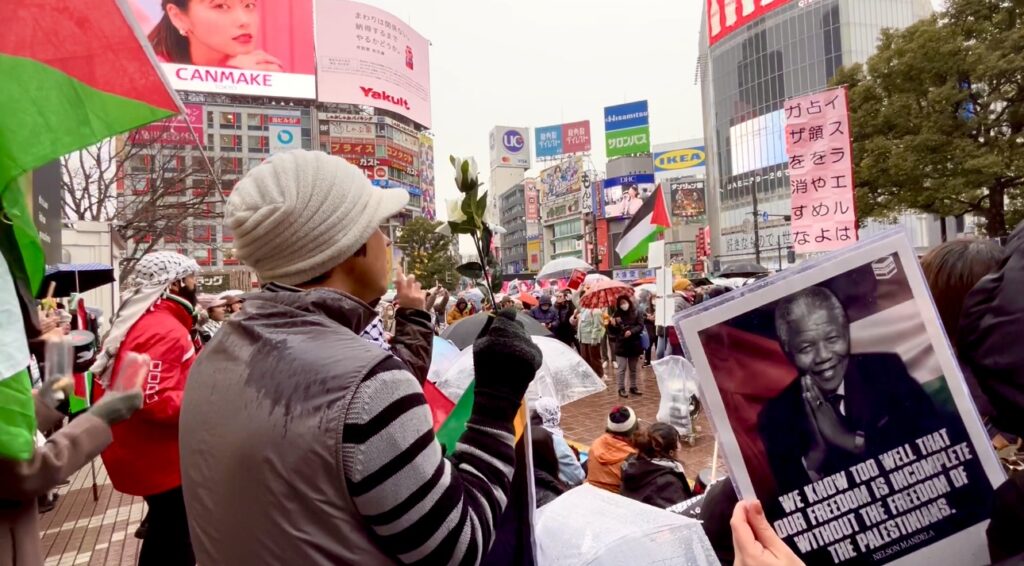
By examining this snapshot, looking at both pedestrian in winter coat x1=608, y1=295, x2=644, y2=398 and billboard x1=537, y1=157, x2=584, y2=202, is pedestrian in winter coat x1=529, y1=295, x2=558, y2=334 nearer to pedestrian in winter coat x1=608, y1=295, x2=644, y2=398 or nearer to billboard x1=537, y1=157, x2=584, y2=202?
pedestrian in winter coat x1=608, y1=295, x2=644, y2=398

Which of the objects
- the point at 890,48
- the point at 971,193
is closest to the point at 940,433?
the point at 971,193

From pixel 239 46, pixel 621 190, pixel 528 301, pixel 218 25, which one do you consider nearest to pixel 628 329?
pixel 528 301

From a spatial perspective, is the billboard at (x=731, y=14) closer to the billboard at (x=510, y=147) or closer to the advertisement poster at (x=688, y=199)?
the advertisement poster at (x=688, y=199)

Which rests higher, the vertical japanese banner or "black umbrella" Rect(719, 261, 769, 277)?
the vertical japanese banner

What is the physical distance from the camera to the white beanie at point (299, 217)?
128cm

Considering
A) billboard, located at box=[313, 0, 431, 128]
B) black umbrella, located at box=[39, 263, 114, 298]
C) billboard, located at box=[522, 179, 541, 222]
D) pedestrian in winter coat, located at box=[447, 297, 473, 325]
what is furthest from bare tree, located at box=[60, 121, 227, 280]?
billboard, located at box=[522, 179, 541, 222]

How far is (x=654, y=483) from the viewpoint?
3.56 m

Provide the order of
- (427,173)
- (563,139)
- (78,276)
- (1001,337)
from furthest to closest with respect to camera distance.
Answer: (563,139) → (427,173) → (78,276) → (1001,337)

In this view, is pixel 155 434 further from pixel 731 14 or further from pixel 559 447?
pixel 731 14

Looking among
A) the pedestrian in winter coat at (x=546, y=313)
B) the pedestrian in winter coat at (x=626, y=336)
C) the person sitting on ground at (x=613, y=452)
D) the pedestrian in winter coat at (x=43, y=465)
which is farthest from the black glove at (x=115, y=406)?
the pedestrian in winter coat at (x=546, y=313)

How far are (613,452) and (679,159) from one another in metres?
90.4

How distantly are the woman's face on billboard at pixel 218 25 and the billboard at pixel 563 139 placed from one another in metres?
66.7

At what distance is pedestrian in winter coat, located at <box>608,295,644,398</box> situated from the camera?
9961 mm

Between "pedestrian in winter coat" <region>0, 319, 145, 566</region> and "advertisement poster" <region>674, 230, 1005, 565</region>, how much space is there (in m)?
1.64
